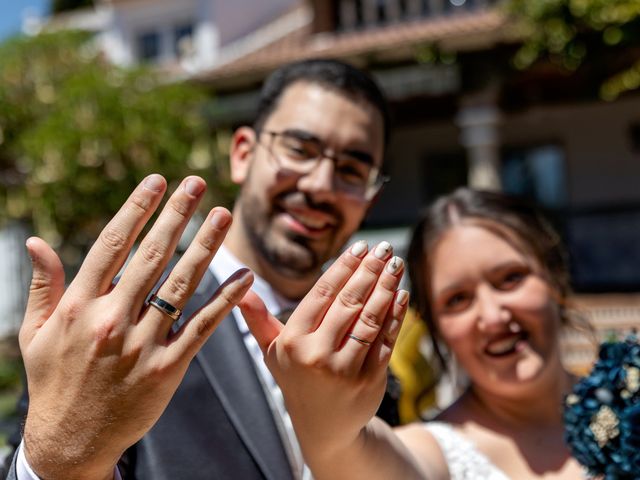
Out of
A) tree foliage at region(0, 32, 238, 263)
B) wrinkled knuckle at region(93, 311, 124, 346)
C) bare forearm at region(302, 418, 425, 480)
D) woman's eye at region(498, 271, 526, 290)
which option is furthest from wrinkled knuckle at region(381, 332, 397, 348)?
tree foliage at region(0, 32, 238, 263)

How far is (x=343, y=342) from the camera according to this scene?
1.22m

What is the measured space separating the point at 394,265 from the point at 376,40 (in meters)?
10.2

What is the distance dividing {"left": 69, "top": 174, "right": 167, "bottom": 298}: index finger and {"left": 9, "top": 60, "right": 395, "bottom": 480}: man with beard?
536 mm

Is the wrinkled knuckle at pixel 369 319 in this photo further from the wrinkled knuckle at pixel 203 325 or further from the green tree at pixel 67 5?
the green tree at pixel 67 5

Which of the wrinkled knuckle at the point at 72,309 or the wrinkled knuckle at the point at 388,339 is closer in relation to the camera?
the wrinkled knuckle at the point at 72,309

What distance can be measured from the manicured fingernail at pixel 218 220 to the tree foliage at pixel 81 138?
7.22 meters

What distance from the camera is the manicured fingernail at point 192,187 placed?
45.6 inches

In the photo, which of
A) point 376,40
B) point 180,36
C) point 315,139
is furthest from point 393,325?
point 180,36

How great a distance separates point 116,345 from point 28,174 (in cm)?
886

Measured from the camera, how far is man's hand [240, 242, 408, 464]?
1.20 m

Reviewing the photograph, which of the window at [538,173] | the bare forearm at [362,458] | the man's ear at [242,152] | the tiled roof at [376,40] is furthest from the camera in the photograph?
the window at [538,173]

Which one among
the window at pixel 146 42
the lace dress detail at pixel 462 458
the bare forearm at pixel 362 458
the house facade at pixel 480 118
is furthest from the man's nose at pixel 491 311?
the window at pixel 146 42

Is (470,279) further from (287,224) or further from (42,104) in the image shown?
(42,104)

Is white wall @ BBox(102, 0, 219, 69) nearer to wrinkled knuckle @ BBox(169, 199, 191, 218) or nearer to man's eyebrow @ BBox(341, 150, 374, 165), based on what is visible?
man's eyebrow @ BBox(341, 150, 374, 165)
